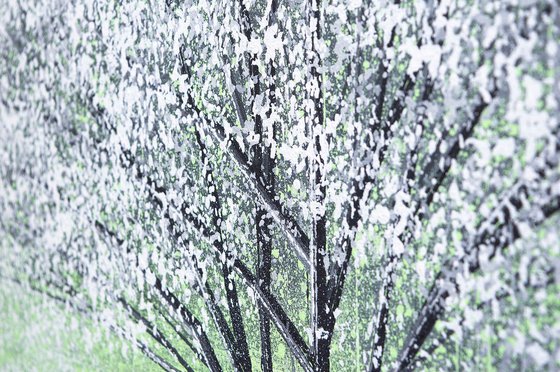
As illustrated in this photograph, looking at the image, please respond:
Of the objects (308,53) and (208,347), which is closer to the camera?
(308,53)

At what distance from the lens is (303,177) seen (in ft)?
1.75

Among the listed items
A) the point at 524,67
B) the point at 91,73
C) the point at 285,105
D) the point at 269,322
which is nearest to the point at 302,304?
the point at 269,322

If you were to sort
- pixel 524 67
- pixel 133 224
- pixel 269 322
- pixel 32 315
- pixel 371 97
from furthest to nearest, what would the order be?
1. pixel 32 315
2. pixel 133 224
3. pixel 269 322
4. pixel 371 97
5. pixel 524 67

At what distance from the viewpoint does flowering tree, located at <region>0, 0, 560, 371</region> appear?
390mm

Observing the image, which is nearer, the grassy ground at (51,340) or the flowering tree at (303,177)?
the flowering tree at (303,177)

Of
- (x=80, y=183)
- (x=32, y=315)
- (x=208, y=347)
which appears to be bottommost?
(x=208, y=347)

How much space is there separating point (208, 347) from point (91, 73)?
0.34m

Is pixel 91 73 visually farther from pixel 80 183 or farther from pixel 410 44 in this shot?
pixel 410 44

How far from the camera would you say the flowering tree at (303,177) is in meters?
0.39

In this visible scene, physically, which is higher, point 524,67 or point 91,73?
point 91,73

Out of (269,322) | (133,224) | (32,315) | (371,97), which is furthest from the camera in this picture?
(32,315)

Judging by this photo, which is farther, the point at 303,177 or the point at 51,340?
the point at 51,340

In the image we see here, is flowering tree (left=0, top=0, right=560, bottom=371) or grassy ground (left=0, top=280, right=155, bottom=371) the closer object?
flowering tree (left=0, top=0, right=560, bottom=371)

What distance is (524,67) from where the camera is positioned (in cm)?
38
